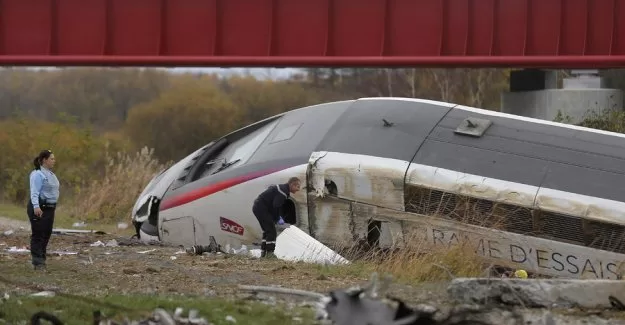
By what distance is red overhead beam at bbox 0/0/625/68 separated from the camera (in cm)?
1648

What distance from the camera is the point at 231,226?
14016 mm

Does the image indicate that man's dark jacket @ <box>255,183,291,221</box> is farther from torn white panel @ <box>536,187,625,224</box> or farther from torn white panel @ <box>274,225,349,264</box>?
torn white panel @ <box>536,187,625,224</box>

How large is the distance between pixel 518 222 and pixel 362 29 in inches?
222

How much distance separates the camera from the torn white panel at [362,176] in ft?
41.3

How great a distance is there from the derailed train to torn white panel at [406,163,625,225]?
0.01 meters

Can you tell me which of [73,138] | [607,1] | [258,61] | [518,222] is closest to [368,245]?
[518,222]

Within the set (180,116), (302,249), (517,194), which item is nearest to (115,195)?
(302,249)

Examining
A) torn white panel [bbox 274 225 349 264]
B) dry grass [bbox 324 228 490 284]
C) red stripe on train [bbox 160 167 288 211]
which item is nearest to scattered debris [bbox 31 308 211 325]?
dry grass [bbox 324 228 490 284]

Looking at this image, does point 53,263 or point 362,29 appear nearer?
point 53,263

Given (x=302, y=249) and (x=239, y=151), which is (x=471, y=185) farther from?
(x=239, y=151)

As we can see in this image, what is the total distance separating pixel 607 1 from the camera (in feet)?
56.3

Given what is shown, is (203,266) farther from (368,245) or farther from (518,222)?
(518,222)

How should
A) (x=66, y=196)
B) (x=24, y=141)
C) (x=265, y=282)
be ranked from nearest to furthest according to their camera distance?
(x=265, y=282), (x=66, y=196), (x=24, y=141)

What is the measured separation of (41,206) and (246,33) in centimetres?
598
